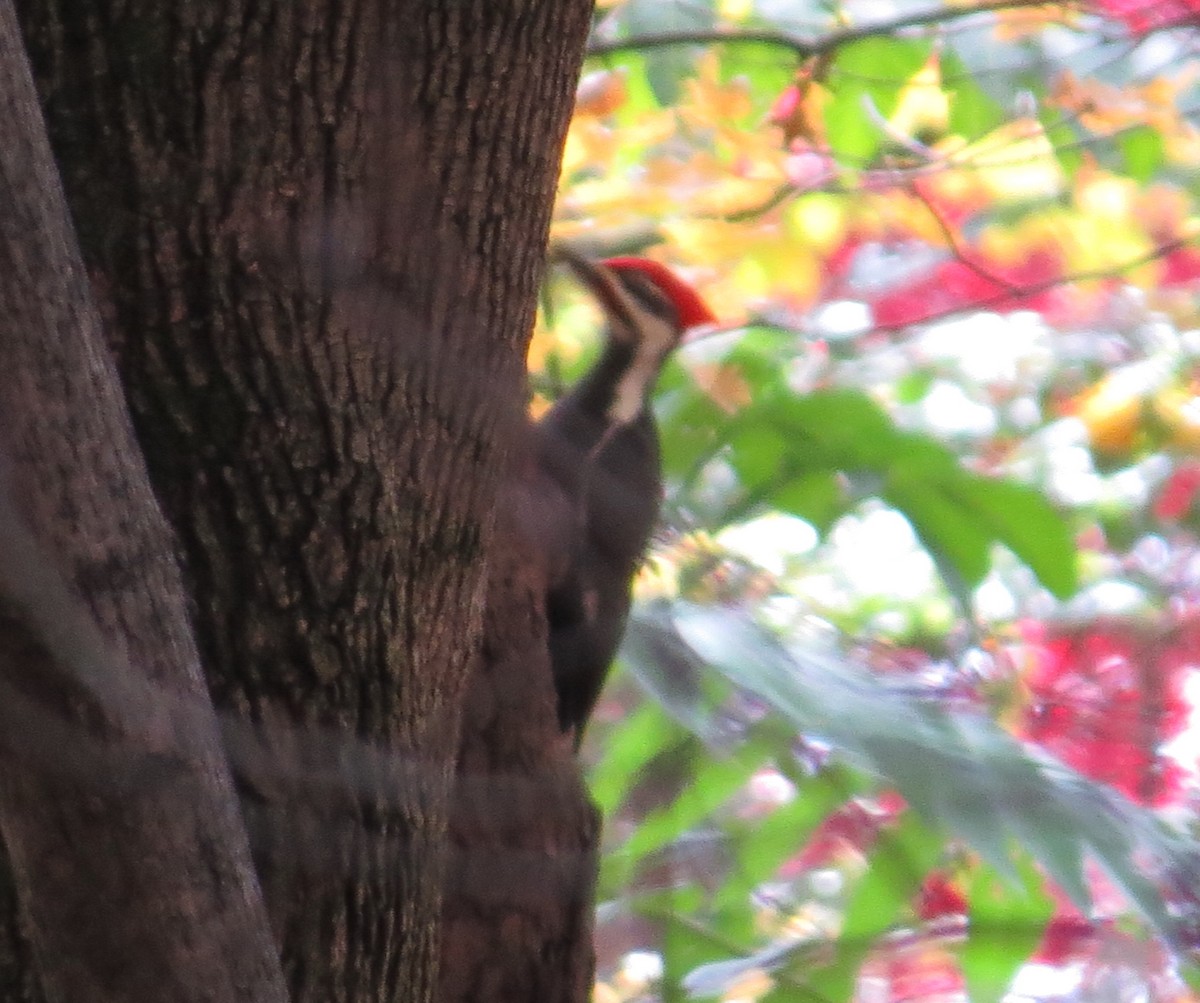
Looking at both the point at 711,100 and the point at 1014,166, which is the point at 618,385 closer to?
the point at 711,100

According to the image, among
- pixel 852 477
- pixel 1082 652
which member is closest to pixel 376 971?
pixel 852 477

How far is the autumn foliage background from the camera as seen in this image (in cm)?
173

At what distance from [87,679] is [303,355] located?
12.9 inches

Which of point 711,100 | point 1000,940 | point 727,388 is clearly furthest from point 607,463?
point 1000,940

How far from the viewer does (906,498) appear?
177 centimetres

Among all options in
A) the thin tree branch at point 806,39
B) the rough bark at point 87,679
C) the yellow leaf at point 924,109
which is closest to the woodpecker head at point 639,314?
the thin tree branch at point 806,39

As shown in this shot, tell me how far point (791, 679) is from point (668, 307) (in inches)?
44.7

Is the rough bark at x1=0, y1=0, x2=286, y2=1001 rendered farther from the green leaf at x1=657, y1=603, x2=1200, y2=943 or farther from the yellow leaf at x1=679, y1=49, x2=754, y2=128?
the yellow leaf at x1=679, y1=49, x2=754, y2=128

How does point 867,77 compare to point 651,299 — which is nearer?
point 867,77

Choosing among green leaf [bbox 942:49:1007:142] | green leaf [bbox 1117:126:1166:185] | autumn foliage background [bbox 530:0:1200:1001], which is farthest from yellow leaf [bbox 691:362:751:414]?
green leaf [bbox 1117:126:1166:185]

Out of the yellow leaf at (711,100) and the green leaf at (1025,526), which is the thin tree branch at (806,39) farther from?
the green leaf at (1025,526)

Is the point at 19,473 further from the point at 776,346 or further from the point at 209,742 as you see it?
the point at 776,346

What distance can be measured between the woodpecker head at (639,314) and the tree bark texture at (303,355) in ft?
4.69

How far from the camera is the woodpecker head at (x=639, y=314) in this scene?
8.53ft
